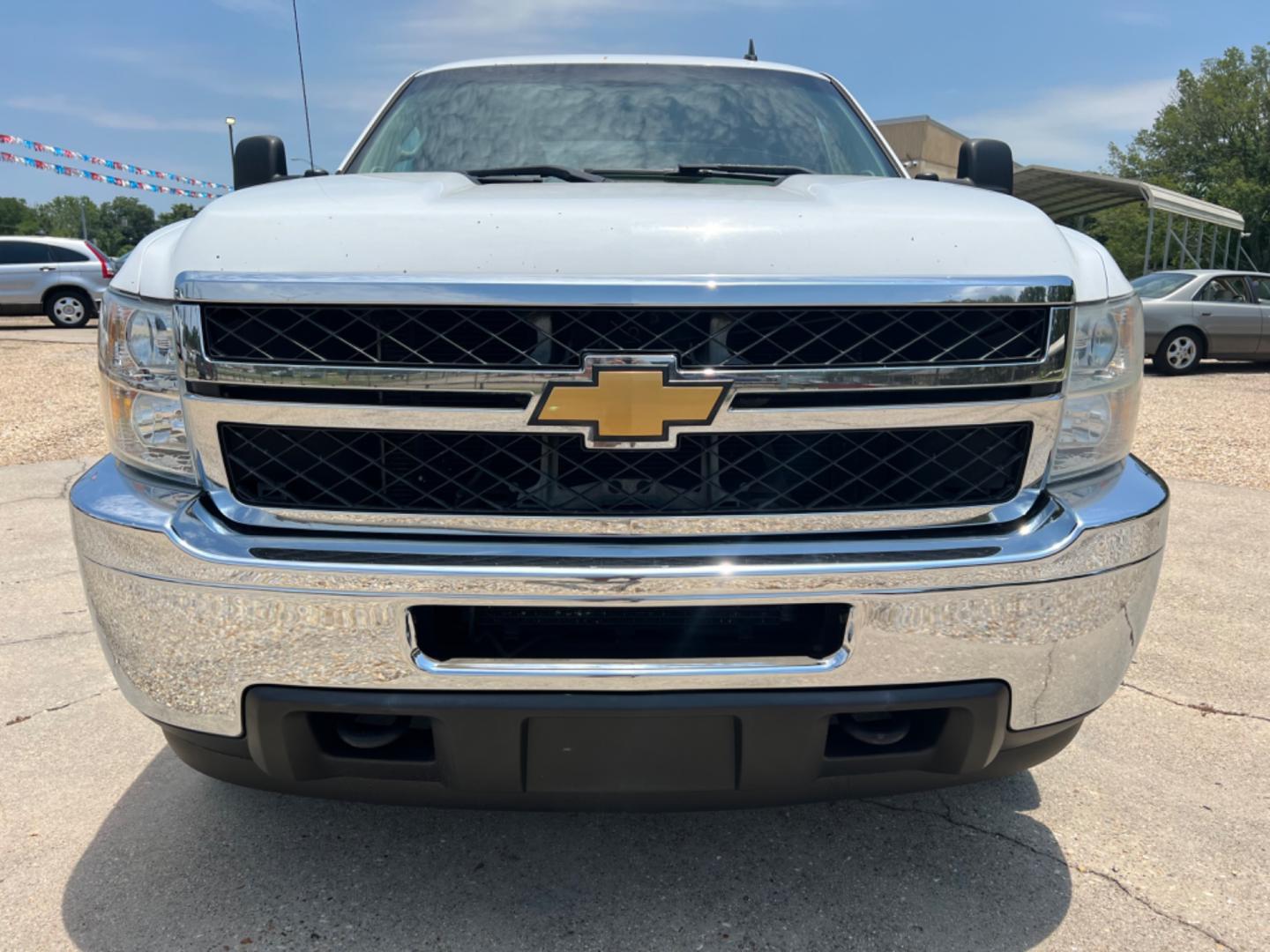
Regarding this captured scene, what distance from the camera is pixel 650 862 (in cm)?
215

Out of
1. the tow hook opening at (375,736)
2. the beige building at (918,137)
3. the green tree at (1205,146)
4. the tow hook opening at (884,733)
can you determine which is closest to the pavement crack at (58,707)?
the tow hook opening at (375,736)

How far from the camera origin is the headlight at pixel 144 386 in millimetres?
1702

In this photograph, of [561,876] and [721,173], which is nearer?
[561,876]

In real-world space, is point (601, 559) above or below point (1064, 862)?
above

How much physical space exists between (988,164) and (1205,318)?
11.4m

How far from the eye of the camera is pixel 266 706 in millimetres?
1629

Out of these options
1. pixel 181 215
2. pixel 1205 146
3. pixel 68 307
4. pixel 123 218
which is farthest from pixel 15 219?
pixel 1205 146

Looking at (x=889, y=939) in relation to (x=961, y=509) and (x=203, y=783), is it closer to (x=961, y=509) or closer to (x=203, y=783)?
(x=961, y=509)

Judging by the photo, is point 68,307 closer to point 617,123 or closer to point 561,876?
point 617,123

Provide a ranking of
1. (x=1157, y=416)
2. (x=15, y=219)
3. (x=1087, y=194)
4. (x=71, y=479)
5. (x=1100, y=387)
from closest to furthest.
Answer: (x=1100, y=387) → (x=71, y=479) → (x=1157, y=416) → (x=1087, y=194) → (x=15, y=219)

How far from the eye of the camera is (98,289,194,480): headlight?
5.58ft

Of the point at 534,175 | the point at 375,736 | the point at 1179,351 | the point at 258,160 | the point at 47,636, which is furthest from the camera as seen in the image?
the point at 1179,351

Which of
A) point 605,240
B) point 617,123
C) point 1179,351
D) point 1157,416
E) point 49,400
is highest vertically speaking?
point 617,123

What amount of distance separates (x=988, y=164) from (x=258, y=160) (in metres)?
2.34
